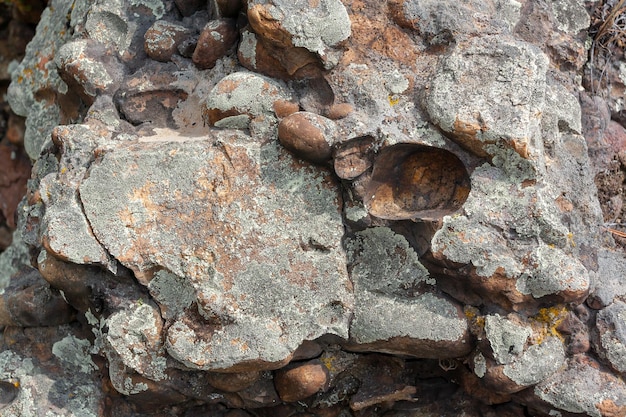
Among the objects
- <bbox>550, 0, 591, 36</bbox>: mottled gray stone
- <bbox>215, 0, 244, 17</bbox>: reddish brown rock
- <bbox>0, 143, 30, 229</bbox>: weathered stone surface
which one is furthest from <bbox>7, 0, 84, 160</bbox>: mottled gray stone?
<bbox>550, 0, 591, 36</bbox>: mottled gray stone

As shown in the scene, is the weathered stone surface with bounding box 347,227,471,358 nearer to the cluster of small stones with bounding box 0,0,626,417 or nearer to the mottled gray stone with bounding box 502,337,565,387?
the cluster of small stones with bounding box 0,0,626,417

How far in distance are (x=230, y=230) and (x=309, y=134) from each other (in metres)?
0.32

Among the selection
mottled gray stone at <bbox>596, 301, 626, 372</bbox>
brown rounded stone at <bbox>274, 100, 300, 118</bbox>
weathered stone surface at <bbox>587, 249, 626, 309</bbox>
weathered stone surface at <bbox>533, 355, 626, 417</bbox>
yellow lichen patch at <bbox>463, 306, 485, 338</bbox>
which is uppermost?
brown rounded stone at <bbox>274, 100, 300, 118</bbox>

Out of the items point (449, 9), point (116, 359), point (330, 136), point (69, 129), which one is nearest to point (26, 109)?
point (69, 129)

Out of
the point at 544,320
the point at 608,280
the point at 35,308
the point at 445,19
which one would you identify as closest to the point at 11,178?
the point at 35,308

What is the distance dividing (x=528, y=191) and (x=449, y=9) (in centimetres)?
53

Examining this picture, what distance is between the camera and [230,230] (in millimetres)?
1840

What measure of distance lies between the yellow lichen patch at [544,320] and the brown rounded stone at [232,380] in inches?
28.7

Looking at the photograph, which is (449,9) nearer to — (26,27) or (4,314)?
(4,314)

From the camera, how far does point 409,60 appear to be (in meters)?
1.88

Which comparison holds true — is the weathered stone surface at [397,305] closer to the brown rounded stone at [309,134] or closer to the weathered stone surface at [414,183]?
the weathered stone surface at [414,183]

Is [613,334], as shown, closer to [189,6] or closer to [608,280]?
[608,280]

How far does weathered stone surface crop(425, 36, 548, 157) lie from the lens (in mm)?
1728

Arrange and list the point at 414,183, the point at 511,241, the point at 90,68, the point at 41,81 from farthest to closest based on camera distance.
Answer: the point at 41,81, the point at 90,68, the point at 414,183, the point at 511,241
